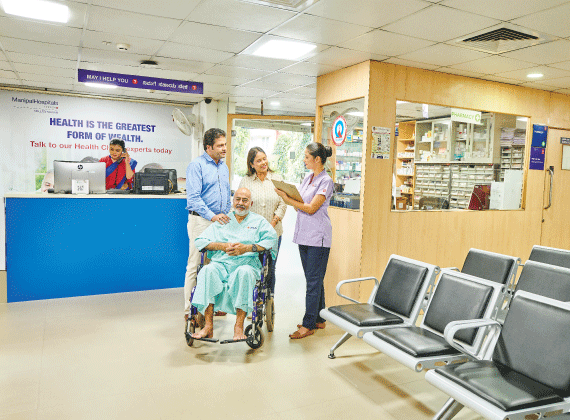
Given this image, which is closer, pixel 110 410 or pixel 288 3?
pixel 110 410

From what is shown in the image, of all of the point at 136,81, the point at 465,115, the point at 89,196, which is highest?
the point at 136,81

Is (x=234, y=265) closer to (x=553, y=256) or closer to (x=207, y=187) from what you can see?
(x=207, y=187)

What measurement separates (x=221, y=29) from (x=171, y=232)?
8.51 feet

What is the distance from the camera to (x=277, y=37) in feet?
13.2

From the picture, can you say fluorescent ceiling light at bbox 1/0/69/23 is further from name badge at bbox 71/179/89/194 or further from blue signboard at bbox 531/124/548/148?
blue signboard at bbox 531/124/548/148

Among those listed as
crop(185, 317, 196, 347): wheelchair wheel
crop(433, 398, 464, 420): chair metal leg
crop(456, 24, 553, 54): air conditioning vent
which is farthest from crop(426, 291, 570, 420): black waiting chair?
crop(456, 24, 553, 54): air conditioning vent

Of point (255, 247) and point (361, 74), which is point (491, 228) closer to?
point (361, 74)

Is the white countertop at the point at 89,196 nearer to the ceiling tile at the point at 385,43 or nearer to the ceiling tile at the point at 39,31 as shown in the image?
the ceiling tile at the point at 39,31

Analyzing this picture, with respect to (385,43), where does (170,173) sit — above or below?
below

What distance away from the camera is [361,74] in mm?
4707

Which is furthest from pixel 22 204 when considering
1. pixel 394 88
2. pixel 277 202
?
pixel 394 88

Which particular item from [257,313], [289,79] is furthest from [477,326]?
[289,79]

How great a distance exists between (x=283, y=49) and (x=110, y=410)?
3.50m

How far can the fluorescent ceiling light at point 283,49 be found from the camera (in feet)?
13.8
